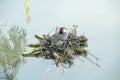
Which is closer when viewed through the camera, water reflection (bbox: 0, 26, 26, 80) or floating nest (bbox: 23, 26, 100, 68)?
floating nest (bbox: 23, 26, 100, 68)

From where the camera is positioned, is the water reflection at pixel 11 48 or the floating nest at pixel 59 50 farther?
the water reflection at pixel 11 48

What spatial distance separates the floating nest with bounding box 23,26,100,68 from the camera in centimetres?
266

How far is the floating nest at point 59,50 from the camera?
8.73ft

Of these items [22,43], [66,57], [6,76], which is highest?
[66,57]

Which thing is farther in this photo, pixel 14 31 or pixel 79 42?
pixel 14 31

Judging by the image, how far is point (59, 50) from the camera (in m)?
2.71

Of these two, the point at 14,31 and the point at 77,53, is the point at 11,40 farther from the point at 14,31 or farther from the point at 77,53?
the point at 77,53

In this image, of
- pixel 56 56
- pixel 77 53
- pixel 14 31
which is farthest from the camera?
pixel 14 31

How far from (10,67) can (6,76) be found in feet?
0.88

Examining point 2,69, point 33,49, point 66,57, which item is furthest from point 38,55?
point 2,69

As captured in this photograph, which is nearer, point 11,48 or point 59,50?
point 59,50

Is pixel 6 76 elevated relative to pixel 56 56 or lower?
lower

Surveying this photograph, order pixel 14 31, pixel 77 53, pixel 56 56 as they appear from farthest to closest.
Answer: pixel 14 31 < pixel 77 53 < pixel 56 56

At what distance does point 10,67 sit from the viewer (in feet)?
27.9
